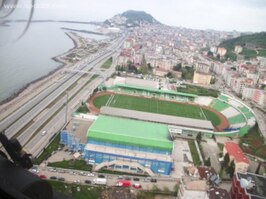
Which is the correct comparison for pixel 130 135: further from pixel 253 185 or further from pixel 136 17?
pixel 136 17

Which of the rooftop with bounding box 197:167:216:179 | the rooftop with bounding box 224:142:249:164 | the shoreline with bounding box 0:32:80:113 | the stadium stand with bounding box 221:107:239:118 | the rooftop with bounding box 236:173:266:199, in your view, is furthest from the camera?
the stadium stand with bounding box 221:107:239:118

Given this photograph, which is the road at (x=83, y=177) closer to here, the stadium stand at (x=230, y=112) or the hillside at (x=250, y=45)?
the stadium stand at (x=230, y=112)

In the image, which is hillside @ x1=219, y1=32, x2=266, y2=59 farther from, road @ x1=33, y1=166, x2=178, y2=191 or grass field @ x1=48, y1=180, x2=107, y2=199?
grass field @ x1=48, y1=180, x2=107, y2=199

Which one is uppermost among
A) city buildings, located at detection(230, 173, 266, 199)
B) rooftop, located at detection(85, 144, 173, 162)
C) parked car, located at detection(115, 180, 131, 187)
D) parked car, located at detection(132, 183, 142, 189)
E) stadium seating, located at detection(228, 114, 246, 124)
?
city buildings, located at detection(230, 173, 266, 199)

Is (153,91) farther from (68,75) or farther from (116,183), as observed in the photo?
(116,183)

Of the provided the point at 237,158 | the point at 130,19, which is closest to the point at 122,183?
the point at 237,158

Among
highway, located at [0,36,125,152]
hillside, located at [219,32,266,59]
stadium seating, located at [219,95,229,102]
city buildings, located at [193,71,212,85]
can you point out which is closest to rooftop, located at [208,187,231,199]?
highway, located at [0,36,125,152]
